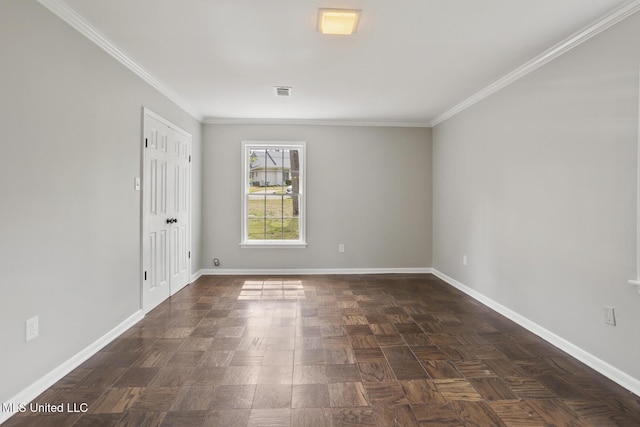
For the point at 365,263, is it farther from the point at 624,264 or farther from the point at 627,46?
the point at 627,46

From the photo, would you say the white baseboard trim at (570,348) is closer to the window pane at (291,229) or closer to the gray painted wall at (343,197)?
the gray painted wall at (343,197)

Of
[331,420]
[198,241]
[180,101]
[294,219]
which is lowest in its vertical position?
[331,420]

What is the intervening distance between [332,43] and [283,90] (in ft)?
4.02

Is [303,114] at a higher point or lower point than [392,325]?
higher

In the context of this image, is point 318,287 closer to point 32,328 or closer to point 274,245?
point 274,245

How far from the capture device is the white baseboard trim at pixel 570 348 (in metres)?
2.15

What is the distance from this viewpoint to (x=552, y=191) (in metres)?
2.84

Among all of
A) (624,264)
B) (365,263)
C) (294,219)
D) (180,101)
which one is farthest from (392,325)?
(180,101)

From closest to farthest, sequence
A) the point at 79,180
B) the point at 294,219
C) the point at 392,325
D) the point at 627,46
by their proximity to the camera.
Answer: the point at 627,46, the point at 79,180, the point at 392,325, the point at 294,219

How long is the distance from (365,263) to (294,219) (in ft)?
4.48

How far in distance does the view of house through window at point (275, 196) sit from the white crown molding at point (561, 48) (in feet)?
8.90

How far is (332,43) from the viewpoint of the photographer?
272 centimetres

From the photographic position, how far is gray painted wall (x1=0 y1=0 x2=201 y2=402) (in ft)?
6.11

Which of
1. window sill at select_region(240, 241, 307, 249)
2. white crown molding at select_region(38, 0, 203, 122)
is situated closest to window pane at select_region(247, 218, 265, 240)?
window sill at select_region(240, 241, 307, 249)
